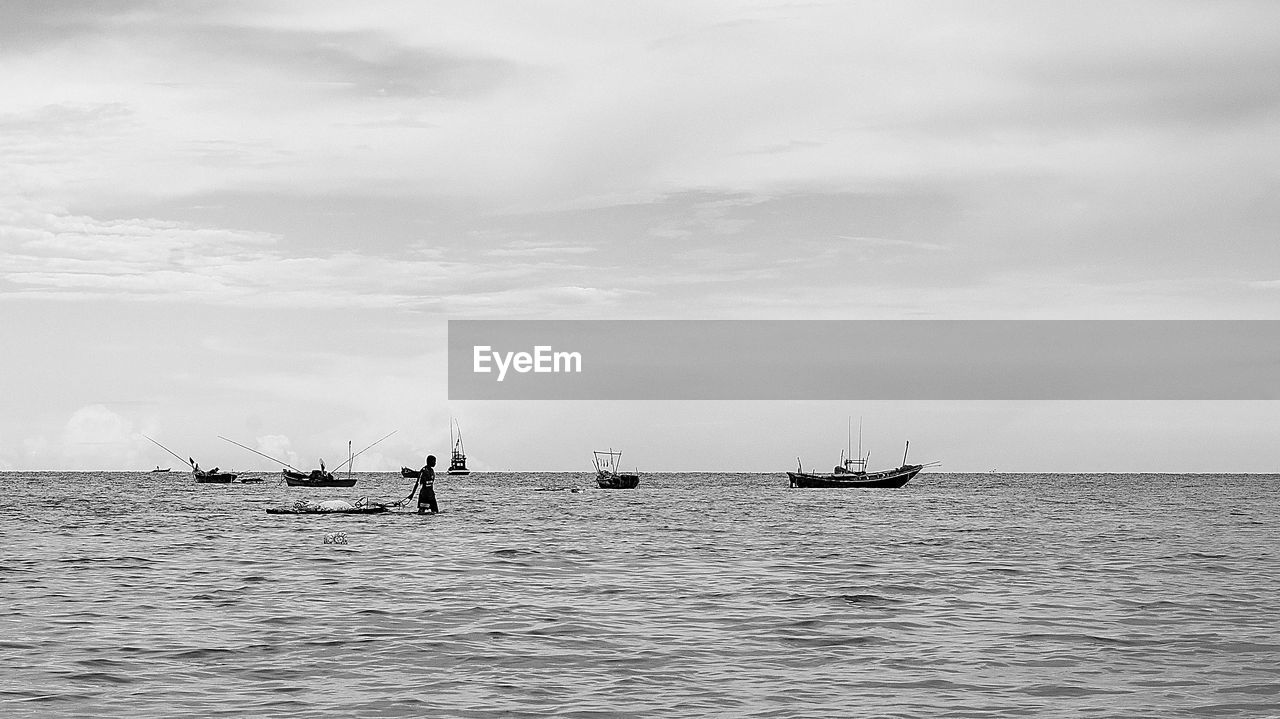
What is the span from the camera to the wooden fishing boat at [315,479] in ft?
449

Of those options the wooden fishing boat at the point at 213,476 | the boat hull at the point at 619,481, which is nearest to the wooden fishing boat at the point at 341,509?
the boat hull at the point at 619,481

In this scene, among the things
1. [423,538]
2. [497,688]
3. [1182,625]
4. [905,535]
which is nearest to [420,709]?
[497,688]

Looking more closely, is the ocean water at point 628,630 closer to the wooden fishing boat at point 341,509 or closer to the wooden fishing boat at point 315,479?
the wooden fishing boat at point 341,509

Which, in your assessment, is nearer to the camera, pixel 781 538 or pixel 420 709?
pixel 420 709

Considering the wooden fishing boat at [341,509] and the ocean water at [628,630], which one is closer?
the ocean water at [628,630]

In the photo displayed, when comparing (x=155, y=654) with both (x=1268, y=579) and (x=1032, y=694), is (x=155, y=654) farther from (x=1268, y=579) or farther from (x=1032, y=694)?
(x=1268, y=579)

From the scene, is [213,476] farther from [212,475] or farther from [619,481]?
[619,481]

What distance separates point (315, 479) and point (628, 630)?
123 m

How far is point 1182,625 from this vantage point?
2092 cm

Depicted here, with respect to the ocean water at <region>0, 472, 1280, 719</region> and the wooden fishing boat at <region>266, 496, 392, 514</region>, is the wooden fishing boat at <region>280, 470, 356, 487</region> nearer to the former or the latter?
the wooden fishing boat at <region>266, 496, 392, 514</region>

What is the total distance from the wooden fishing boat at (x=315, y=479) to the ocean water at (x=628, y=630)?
9728 centimetres

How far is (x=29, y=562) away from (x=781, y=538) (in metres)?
26.9

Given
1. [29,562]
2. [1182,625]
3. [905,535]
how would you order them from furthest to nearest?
[905,535] → [29,562] → [1182,625]

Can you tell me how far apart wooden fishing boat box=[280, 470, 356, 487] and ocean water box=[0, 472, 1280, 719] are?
97.3 meters
